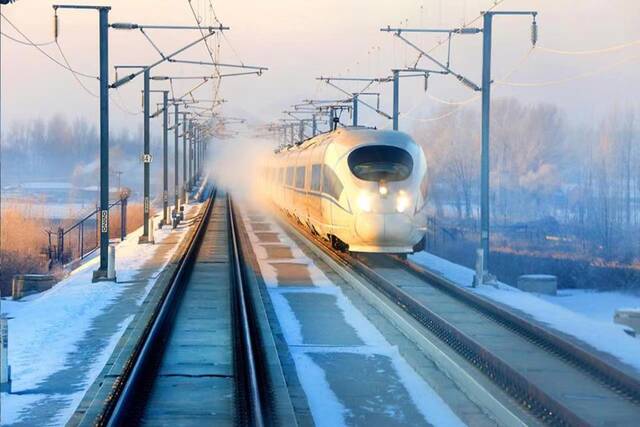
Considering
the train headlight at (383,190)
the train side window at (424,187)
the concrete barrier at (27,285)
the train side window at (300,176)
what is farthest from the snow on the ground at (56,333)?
the train side window at (300,176)

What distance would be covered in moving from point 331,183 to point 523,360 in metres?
11.4

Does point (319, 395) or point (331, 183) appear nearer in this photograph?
point (319, 395)

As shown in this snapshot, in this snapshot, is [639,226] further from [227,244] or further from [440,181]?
[227,244]

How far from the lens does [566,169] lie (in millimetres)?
83500

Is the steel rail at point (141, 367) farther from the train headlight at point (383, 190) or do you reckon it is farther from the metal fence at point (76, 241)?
the metal fence at point (76, 241)

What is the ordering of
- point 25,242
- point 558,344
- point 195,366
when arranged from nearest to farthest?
point 195,366 → point 558,344 → point 25,242

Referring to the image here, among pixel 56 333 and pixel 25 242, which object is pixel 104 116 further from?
pixel 25 242

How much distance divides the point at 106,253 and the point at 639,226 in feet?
157

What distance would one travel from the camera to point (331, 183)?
74.7 feet

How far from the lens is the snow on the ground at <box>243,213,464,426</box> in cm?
941

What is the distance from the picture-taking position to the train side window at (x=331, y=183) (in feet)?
72.4

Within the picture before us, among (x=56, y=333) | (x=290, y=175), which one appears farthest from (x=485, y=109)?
(x=290, y=175)

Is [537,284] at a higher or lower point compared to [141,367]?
lower

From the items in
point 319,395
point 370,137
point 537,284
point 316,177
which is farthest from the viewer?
point 537,284
